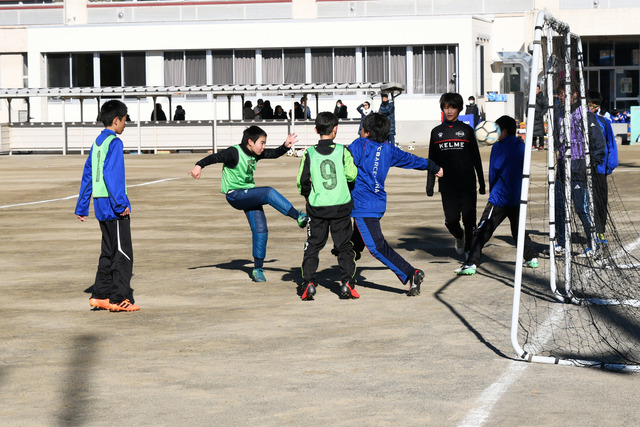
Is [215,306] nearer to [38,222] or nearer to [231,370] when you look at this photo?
[231,370]

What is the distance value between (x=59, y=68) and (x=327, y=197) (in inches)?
1644

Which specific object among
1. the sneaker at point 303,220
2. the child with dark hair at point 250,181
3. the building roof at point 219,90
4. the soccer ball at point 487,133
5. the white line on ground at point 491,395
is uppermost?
the building roof at point 219,90

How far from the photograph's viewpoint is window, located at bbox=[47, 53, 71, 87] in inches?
1911

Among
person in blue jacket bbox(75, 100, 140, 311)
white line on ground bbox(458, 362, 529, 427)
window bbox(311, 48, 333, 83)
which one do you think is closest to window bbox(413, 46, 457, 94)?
window bbox(311, 48, 333, 83)

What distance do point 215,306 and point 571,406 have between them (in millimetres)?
3961

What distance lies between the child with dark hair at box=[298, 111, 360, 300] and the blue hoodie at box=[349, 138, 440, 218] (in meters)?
0.17

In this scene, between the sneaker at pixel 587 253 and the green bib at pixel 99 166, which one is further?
the sneaker at pixel 587 253

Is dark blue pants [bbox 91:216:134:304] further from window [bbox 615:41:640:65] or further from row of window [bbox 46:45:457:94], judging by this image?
window [bbox 615:41:640:65]

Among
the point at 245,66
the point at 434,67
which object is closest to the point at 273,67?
the point at 245,66

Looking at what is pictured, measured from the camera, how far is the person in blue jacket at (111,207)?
862 cm

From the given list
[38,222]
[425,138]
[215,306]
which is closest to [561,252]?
[215,306]

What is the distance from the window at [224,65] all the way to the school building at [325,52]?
44 mm

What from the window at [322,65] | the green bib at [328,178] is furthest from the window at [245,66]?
the green bib at [328,178]

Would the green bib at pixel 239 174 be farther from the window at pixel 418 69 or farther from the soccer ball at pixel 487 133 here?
the window at pixel 418 69
